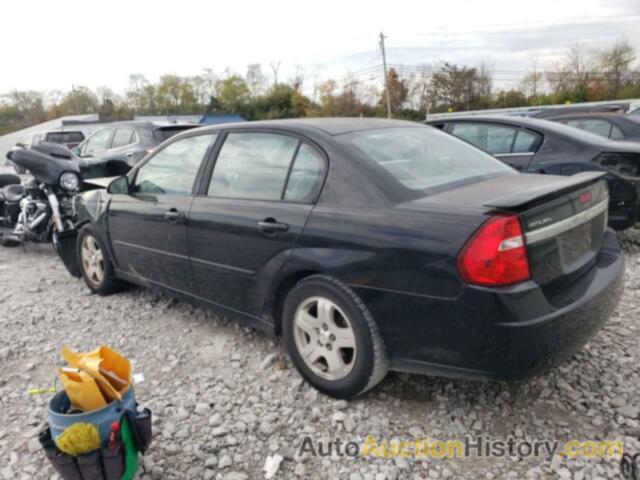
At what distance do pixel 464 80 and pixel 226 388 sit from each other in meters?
47.3

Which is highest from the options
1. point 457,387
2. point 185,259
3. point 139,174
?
point 139,174

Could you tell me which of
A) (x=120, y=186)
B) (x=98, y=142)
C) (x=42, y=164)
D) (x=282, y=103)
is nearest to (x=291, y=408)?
(x=120, y=186)

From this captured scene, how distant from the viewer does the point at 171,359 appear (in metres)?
3.33

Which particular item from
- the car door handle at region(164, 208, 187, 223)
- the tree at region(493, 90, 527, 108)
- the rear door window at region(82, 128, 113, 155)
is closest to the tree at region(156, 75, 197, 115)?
the tree at region(493, 90, 527, 108)

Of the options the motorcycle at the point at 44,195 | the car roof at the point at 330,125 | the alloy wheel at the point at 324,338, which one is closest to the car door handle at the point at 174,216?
the car roof at the point at 330,125

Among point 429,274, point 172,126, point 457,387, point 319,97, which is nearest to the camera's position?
point 429,274

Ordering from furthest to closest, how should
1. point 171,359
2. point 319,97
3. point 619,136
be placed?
point 319,97 < point 619,136 < point 171,359

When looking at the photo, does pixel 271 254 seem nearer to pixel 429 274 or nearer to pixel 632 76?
pixel 429 274

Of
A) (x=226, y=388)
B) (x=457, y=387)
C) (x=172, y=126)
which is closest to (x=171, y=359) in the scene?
(x=226, y=388)

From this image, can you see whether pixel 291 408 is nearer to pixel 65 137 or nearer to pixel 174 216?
pixel 174 216

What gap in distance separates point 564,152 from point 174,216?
400cm

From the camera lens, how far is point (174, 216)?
3445 millimetres

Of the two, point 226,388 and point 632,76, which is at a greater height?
point 632,76

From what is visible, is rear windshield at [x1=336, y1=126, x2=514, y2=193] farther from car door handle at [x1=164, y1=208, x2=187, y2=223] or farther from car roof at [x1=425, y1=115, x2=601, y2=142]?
car roof at [x1=425, y1=115, x2=601, y2=142]
